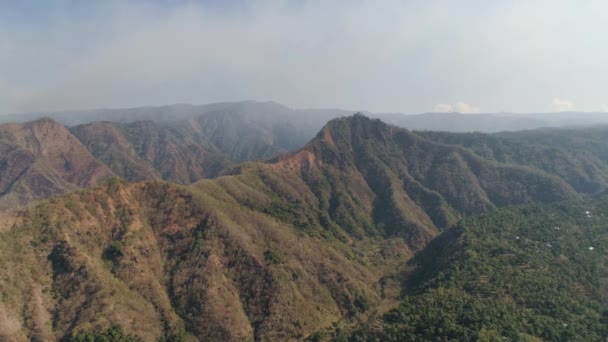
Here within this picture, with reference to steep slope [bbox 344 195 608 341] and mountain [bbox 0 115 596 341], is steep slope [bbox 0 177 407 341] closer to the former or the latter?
mountain [bbox 0 115 596 341]

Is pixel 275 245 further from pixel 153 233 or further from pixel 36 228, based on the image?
pixel 36 228

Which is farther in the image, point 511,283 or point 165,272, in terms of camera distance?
point 165,272

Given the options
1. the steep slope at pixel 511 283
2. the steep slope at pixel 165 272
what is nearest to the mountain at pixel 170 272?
the steep slope at pixel 165 272

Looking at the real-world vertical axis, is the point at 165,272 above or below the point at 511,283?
below

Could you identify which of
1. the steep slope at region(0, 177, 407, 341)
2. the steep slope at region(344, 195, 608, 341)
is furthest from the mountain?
the steep slope at region(344, 195, 608, 341)

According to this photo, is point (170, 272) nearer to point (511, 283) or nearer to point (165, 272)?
point (165, 272)

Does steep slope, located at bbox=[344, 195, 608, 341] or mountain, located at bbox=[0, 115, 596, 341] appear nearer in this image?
steep slope, located at bbox=[344, 195, 608, 341]

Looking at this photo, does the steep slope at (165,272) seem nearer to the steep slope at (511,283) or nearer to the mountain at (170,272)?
the mountain at (170,272)

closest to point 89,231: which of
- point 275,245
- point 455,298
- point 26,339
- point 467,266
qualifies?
point 26,339

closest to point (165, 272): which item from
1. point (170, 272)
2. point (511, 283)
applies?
point (170, 272)
